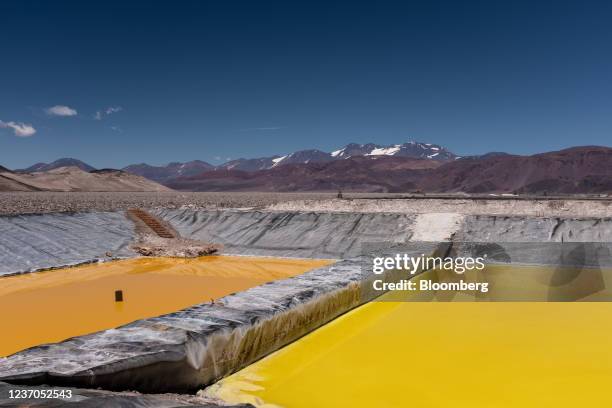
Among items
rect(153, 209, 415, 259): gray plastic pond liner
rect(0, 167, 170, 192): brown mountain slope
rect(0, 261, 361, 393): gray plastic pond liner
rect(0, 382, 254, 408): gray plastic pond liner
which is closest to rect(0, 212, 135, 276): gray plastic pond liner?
rect(153, 209, 415, 259): gray plastic pond liner

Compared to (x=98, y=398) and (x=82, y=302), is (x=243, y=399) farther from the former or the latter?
(x=82, y=302)

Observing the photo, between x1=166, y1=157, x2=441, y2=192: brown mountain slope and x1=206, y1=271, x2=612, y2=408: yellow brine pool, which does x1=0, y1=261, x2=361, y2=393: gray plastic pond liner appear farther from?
x1=166, y1=157, x2=441, y2=192: brown mountain slope

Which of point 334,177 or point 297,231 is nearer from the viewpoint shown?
point 297,231

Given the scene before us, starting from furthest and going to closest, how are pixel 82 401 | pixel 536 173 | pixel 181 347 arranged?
pixel 536 173 → pixel 181 347 → pixel 82 401

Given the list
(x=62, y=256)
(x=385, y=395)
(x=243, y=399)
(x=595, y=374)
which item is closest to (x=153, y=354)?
(x=243, y=399)

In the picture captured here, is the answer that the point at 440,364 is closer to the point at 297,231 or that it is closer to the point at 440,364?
the point at 440,364

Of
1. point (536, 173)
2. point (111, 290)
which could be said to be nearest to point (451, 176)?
point (536, 173)

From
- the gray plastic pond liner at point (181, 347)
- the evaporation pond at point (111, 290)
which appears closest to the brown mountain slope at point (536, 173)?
the evaporation pond at point (111, 290)
